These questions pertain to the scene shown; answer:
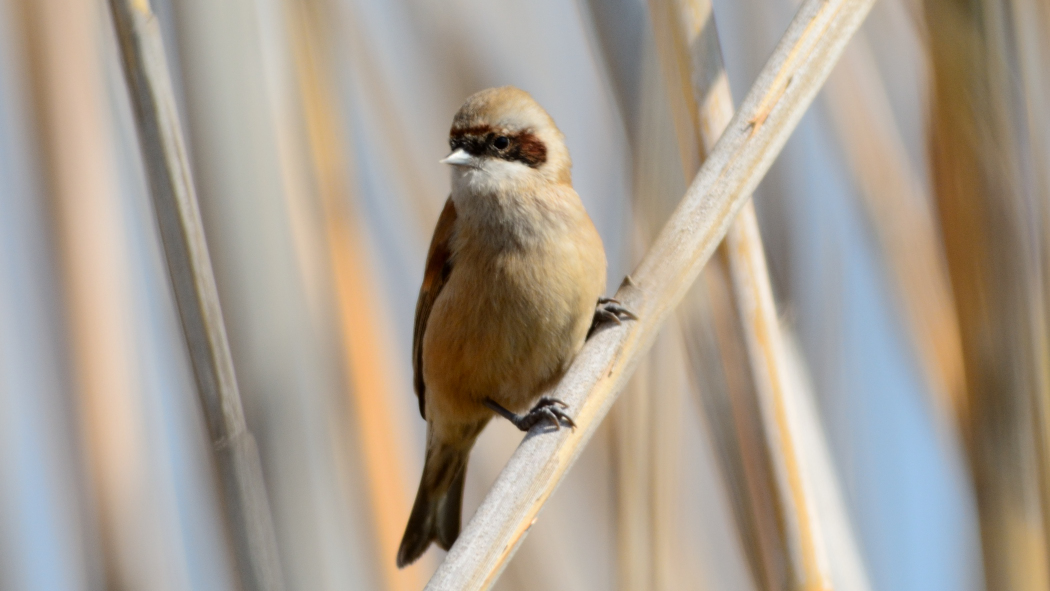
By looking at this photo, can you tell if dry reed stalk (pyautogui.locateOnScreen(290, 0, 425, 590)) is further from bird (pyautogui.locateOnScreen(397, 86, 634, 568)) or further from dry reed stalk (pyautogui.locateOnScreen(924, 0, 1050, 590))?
dry reed stalk (pyautogui.locateOnScreen(924, 0, 1050, 590))

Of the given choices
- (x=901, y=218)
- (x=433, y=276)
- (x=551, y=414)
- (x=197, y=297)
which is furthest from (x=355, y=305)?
(x=901, y=218)

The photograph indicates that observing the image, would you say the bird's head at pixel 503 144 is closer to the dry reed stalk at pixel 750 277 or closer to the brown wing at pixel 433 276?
the brown wing at pixel 433 276

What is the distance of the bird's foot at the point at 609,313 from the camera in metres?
1.86

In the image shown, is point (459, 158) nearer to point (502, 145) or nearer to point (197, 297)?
point (502, 145)

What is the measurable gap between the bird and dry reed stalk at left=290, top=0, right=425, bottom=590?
319mm

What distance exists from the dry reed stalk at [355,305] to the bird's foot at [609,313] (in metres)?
0.55

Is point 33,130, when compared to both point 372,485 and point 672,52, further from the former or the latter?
point 672,52

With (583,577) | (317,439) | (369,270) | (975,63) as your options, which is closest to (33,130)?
(369,270)

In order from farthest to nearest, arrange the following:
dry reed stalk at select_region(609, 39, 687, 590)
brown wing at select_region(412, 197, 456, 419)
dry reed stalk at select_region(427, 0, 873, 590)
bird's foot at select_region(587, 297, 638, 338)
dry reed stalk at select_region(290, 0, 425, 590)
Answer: brown wing at select_region(412, 197, 456, 419), dry reed stalk at select_region(609, 39, 687, 590), dry reed stalk at select_region(290, 0, 425, 590), bird's foot at select_region(587, 297, 638, 338), dry reed stalk at select_region(427, 0, 873, 590)

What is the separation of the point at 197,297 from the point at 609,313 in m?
1.03

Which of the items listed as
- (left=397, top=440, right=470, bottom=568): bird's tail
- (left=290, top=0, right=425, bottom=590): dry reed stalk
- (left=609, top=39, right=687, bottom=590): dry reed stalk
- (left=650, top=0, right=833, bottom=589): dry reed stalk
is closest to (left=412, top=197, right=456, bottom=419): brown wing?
(left=397, top=440, right=470, bottom=568): bird's tail

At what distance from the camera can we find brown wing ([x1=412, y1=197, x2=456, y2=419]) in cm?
269

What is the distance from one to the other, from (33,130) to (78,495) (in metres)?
0.82

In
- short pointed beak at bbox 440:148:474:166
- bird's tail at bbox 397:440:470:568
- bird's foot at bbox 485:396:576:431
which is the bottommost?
bird's tail at bbox 397:440:470:568
